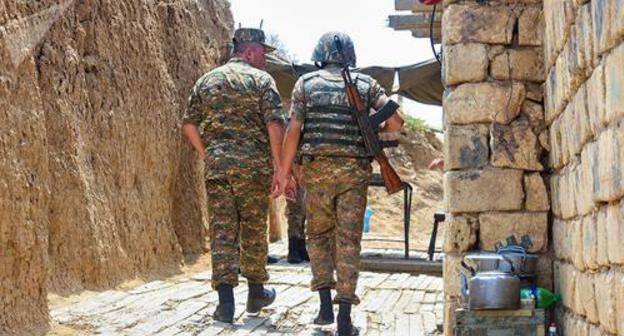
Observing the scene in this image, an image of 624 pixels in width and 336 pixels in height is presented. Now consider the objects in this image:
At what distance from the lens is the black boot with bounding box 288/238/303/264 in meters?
9.87

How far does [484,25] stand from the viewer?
16.8ft

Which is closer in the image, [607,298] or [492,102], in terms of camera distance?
[607,298]

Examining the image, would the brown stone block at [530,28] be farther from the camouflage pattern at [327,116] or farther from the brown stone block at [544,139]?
the camouflage pattern at [327,116]

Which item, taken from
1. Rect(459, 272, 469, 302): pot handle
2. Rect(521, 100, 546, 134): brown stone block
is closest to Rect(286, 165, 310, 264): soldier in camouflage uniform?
Rect(521, 100, 546, 134): brown stone block

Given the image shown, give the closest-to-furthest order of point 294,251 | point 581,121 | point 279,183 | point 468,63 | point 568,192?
point 581,121 → point 568,192 → point 468,63 → point 279,183 → point 294,251

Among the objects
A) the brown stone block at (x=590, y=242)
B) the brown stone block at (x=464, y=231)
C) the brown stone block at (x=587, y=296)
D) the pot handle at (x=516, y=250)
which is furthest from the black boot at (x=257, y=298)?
the brown stone block at (x=590, y=242)

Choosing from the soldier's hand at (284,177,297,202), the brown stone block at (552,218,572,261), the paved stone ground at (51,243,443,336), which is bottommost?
the paved stone ground at (51,243,443,336)

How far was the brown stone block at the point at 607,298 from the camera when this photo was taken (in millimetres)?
3092

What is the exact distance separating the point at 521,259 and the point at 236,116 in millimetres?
2288

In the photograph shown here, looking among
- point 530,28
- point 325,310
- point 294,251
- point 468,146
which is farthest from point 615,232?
point 294,251

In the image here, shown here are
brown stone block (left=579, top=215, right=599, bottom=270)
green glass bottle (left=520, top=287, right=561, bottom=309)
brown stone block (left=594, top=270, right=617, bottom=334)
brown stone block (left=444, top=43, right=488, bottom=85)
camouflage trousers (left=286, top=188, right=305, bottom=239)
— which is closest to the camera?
brown stone block (left=594, top=270, right=617, bottom=334)

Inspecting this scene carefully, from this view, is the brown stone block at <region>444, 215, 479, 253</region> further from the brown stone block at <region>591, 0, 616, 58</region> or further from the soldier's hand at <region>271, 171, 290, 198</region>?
the brown stone block at <region>591, 0, 616, 58</region>

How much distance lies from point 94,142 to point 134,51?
49.2 inches

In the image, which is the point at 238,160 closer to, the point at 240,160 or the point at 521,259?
the point at 240,160
